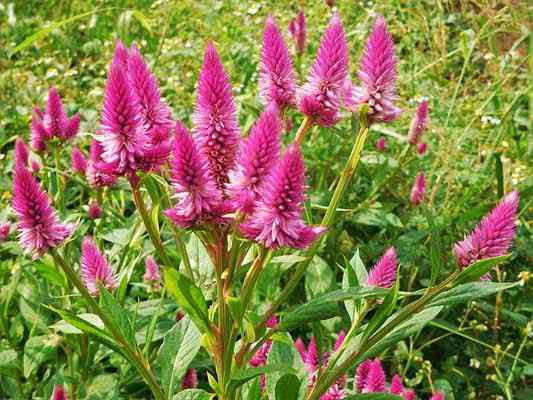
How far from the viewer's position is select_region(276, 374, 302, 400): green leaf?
131cm

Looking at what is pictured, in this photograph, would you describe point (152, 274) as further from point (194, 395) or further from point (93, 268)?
point (194, 395)

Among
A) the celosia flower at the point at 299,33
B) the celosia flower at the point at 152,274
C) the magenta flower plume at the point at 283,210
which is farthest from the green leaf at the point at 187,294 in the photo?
the celosia flower at the point at 299,33

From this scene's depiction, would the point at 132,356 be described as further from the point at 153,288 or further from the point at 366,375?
the point at 153,288

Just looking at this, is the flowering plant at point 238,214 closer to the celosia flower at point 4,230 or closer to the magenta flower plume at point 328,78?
the magenta flower plume at point 328,78

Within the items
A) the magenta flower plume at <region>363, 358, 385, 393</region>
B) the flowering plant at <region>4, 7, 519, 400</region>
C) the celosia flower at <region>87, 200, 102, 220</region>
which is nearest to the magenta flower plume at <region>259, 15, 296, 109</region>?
the flowering plant at <region>4, 7, 519, 400</region>

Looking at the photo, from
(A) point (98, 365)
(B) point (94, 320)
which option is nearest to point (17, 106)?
(A) point (98, 365)

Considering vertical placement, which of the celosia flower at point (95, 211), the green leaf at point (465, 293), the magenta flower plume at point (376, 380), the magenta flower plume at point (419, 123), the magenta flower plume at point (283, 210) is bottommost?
the celosia flower at point (95, 211)

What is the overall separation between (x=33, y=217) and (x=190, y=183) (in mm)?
338

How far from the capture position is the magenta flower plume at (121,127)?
1061mm

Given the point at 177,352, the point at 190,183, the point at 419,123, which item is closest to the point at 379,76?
the point at 190,183

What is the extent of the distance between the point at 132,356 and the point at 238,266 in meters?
0.26

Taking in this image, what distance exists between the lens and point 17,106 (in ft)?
12.3

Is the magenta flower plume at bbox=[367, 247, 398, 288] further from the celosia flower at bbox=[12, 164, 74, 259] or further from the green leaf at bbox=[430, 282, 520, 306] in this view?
the celosia flower at bbox=[12, 164, 74, 259]

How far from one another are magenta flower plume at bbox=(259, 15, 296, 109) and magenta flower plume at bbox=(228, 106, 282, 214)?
0.27m
